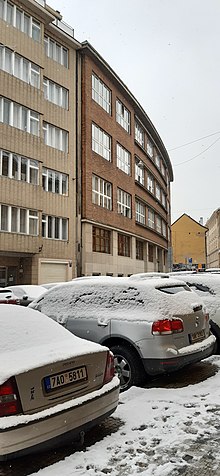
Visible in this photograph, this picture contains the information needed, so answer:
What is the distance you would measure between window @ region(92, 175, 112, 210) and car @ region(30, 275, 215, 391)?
2223 centimetres

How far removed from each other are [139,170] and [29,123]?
18.3 metres

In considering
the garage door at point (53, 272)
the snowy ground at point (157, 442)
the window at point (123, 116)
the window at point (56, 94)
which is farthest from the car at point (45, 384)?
the window at point (123, 116)

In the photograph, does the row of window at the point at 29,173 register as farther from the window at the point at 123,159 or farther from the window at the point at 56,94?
the window at the point at 123,159

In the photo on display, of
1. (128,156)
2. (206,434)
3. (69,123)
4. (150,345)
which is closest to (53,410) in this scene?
(206,434)

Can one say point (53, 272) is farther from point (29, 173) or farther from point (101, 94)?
point (101, 94)

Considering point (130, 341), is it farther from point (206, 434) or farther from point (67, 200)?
point (67, 200)

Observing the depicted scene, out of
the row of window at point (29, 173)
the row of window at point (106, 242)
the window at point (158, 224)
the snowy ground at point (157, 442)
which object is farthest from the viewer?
the window at point (158, 224)

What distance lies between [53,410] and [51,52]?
26.5m

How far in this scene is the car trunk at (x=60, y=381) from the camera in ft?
10.7

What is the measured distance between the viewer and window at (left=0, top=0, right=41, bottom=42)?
74.9 ft

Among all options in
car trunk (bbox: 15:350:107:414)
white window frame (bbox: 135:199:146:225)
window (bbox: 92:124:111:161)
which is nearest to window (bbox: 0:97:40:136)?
window (bbox: 92:124:111:161)

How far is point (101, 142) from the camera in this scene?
101 feet

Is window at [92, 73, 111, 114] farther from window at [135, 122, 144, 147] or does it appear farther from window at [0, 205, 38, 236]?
window at [0, 205, 38, 236]

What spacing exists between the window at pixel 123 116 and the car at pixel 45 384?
3147cm
